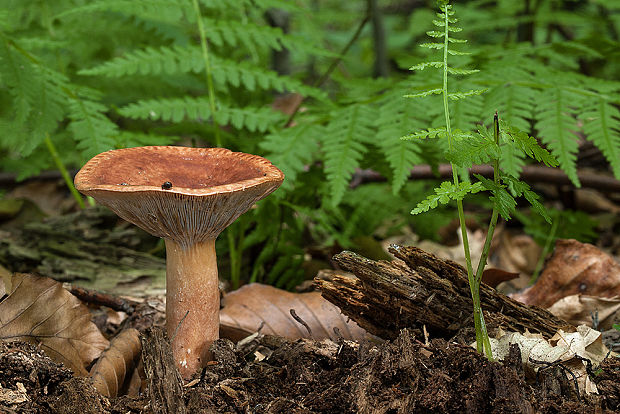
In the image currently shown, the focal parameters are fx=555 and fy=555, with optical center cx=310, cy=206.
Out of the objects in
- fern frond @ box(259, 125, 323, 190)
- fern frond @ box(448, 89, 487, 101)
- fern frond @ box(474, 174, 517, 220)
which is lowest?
fern frond @ box(259, 125, 323, 190)

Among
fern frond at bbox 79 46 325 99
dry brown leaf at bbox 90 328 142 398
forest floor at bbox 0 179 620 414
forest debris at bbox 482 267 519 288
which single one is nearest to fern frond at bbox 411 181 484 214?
forest floor at bbox 0 179 620 414

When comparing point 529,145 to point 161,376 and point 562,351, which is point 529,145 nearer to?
point 562,351

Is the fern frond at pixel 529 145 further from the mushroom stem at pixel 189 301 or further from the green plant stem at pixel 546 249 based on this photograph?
the green plant stem at pixel 546 249

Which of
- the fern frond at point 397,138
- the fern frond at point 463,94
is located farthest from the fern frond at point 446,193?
the fern frond at point 397,138

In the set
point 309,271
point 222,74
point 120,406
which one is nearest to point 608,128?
point 309,271

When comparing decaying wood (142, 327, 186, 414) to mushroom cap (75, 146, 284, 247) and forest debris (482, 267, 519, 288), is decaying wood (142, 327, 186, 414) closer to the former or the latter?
mushroom cap (75, 146, 284, 247)
